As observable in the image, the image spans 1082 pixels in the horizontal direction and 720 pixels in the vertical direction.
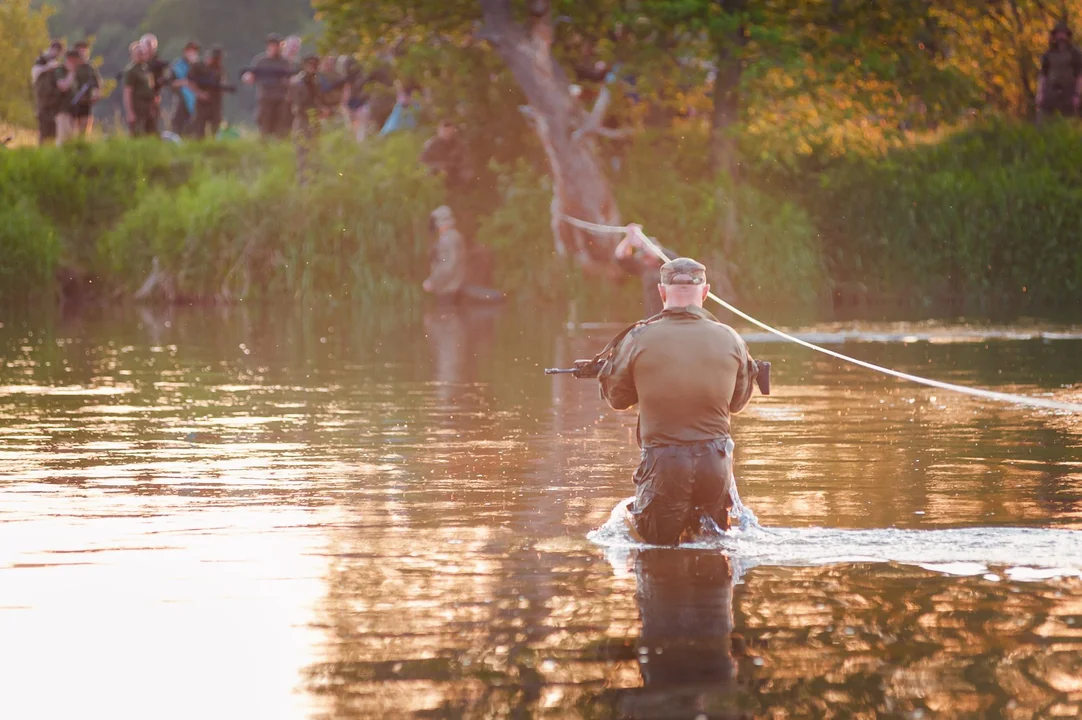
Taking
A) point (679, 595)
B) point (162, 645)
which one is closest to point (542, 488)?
point (679, 595)

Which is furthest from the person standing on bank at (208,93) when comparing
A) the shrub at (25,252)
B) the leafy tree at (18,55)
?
the leafy tree at (18,55)

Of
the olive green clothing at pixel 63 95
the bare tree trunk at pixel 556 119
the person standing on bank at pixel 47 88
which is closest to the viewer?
the bare tree trunk at pixel 556 119

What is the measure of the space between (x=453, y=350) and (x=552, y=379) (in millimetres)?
4566

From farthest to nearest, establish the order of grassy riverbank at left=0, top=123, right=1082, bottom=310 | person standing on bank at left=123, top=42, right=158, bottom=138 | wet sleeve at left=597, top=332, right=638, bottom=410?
person standing on bank at left=123, top=42, right=158, bottom=138
grassy riverbank at left=0, top=123, right=1082, bottom=310
wet sleeve at left=597, top=332, right=638, bottom=410

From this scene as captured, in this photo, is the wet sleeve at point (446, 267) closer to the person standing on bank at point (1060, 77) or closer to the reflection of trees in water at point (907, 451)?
the person standing on bank at point (1060, 77)

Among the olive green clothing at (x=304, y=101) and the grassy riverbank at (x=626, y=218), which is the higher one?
the olive green clothing at (x=304, y=101)

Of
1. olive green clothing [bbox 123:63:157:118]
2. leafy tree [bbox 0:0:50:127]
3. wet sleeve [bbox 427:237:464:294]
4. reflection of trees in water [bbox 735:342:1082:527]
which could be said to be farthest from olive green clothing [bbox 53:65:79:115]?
reflection of trees in water [bbox 735:342:1082:527]

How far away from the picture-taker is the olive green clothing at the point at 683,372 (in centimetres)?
1049

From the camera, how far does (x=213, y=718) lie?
23.9ft

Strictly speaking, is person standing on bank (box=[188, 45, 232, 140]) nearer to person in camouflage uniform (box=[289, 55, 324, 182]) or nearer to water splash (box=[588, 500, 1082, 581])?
person in camouflage uniform (box=[289, 55, 324, 182])

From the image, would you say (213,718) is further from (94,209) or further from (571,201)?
(94,209)

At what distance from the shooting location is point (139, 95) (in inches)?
1617

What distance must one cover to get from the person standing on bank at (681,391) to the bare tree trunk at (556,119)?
2545cm

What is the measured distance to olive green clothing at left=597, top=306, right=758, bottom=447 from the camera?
413 inches
